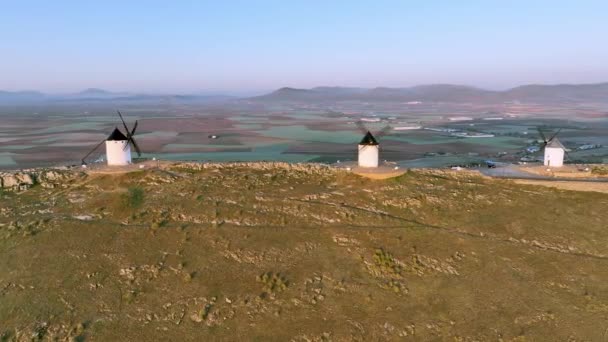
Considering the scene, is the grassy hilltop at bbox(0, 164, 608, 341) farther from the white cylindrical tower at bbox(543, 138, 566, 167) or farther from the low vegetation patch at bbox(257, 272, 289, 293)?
the white cylindrical tower at bbox(543, 138, 566, 167)

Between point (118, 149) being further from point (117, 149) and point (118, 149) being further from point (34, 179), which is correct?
point (34, 179)

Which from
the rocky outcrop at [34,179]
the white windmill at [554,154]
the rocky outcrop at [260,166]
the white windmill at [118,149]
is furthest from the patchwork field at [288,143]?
the white windmill at [118,149]

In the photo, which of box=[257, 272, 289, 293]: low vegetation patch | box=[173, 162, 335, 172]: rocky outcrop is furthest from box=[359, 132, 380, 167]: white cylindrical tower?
box=[257, 272, 289, 293]: low vegetation patch

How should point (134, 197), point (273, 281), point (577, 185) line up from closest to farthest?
1. point (273, 281)
2. point (134, 197)
3. point (577, 185)

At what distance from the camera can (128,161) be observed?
31.8 m

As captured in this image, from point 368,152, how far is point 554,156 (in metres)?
16.3

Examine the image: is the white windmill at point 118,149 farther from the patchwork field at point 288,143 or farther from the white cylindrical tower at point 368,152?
the patchwork field at point 288,143

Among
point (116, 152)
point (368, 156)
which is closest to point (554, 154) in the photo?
point (368, 156)

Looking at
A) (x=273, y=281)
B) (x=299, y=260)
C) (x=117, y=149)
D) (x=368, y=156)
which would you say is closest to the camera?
(x=273, y=281)

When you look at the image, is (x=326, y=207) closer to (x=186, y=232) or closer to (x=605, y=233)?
(x=186, y=232)

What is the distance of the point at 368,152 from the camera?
103 ft

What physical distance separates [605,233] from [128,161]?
32383 millimetres

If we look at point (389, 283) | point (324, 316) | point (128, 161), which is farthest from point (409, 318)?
point (128, 161)

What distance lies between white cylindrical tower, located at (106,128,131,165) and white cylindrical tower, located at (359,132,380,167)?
1769cm
